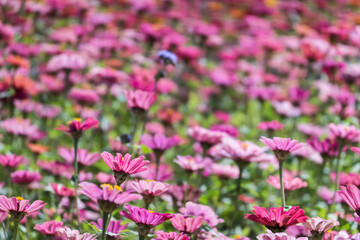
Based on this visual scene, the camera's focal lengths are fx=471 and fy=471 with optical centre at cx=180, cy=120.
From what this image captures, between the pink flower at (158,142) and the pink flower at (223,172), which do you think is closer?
the pink flower at (158,142)

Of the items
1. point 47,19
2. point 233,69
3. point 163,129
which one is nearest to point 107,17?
point 47,19

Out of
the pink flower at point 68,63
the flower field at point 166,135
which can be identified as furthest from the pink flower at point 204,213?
the pink flower at point 68,63

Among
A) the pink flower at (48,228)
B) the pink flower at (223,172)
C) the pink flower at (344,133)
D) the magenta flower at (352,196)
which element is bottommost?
the pink flower at (223,172)

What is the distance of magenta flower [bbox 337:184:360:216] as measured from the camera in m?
0.95

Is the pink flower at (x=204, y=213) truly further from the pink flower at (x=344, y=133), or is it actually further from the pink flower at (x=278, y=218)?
the pink flower at (x=344, y=133)

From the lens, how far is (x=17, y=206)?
0.97m

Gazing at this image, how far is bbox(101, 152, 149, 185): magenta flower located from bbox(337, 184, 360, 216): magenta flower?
1.34 feet

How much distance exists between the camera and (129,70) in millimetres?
3070

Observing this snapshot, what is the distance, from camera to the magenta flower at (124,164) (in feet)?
3.19

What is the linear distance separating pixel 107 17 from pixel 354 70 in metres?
1.68

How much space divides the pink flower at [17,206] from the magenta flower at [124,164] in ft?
0.52

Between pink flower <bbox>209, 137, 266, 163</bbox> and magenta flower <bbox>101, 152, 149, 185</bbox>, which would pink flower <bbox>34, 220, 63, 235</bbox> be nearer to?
magenta flower <bbox>101, 152, 149, 185</bbox>

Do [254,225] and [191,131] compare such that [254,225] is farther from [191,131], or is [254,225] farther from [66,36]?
[66,36]

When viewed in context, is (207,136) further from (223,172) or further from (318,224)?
(318,224)
